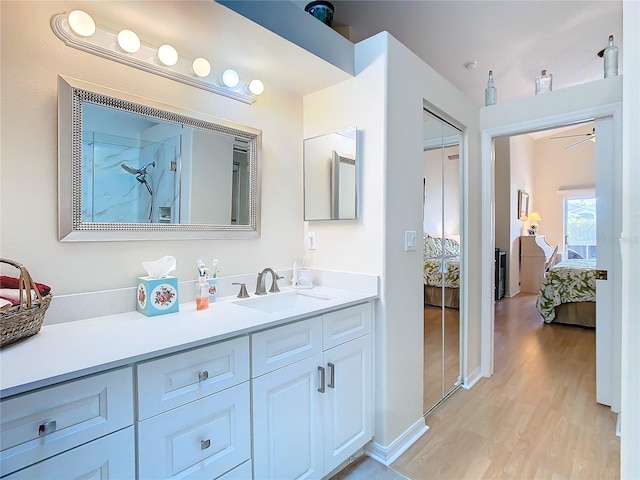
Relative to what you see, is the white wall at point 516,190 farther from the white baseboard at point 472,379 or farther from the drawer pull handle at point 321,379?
the drawer pull handle at point 321,379

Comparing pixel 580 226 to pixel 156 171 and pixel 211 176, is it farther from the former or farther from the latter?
pixel 156 171

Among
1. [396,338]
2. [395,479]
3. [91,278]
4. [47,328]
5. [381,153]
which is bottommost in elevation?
[395,479]

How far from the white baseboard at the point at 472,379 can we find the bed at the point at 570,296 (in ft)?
7.44

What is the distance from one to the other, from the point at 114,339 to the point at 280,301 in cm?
93

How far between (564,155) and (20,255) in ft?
30.0

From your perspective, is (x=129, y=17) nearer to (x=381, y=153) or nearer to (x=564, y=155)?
(x=381, y=153)

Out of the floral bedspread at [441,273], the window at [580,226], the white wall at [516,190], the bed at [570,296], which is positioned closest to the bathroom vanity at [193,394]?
the floral bedspread at [441,273]

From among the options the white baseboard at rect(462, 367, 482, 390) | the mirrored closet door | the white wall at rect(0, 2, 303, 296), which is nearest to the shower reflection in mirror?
the white wall at rect(0, 2, 303, 296)

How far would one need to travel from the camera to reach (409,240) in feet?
6.48

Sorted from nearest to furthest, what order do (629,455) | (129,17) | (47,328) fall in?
(629,455)
(47,328)
(129,17)

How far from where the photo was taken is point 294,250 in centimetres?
217

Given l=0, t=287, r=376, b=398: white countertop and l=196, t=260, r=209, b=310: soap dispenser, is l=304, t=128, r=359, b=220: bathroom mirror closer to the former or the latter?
l=0, t=287, r=376, b=398: white countertop

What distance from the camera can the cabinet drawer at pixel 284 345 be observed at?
4.21 feet

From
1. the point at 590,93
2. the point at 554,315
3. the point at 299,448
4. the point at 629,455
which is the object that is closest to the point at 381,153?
the point at 299,448
